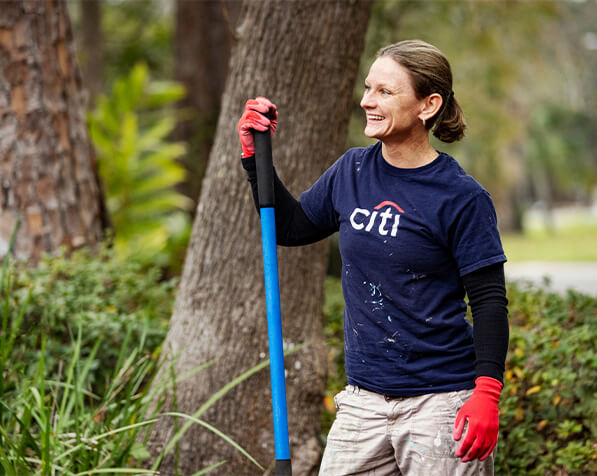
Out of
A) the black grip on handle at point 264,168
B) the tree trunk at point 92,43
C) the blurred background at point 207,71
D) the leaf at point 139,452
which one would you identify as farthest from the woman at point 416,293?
the tree trunk at point 92,43

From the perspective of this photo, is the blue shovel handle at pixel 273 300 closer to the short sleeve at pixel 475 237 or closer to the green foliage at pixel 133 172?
the short sleeve at pixel 475 237

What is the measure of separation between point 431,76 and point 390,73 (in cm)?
13

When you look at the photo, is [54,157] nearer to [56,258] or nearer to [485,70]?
[56,258]

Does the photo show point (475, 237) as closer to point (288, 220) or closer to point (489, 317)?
point (489, 317)

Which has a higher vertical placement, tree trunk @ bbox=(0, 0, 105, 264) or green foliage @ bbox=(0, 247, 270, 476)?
tree trunk @ bbox=(0, 0, 105, 264)

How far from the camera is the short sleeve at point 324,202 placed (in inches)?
108

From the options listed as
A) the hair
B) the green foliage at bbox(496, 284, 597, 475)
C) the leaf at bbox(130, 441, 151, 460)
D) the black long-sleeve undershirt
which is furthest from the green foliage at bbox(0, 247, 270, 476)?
the green foliage at bbox(496, 284, 597, 475)

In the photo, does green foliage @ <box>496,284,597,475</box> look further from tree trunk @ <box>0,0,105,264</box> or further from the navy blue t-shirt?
tree trunk @ <box>0,0,105,264</box>

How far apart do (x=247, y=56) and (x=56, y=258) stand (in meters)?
2.07

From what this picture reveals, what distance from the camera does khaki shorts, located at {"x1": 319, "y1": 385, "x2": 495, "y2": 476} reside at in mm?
2383

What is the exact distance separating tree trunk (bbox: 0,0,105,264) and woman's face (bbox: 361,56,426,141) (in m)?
3.43

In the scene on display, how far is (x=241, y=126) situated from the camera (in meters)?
2.72

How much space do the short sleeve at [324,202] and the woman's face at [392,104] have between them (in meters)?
0.29

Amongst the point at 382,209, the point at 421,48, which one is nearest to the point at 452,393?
the point at 382,209
